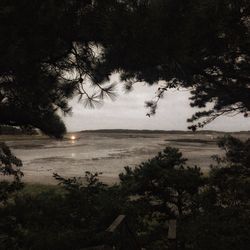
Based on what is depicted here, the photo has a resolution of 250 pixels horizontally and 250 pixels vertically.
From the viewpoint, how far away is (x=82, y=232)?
515cm

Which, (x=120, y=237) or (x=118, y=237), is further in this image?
(x=120, y=237)

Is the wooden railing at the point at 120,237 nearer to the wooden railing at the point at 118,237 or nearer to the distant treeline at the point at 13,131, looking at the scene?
the wooden railing at the point at 118,237

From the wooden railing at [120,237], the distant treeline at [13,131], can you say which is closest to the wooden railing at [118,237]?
the wooden railing at [120,237]

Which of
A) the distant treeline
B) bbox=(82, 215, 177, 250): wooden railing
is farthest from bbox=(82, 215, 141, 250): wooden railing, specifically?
the distant treeline

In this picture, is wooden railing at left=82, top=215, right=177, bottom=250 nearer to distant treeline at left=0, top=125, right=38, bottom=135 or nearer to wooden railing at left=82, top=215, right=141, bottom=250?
wooden railing at left=82, top=215, right=141, bottom=250

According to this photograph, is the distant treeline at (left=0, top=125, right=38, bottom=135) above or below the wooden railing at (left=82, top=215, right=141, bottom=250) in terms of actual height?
above

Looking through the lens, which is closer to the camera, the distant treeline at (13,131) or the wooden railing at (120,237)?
the wooden railing at (120,237)

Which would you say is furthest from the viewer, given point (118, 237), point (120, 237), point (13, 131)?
point (13, 131)

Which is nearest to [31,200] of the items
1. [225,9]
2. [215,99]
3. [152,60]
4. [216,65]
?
[152,60]

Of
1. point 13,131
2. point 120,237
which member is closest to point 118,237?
point 120,237

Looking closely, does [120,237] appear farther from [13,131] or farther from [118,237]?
[13,131]

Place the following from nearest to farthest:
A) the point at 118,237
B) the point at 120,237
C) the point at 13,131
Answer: the point at 118,237
the point at 120,237
the point at 13,131

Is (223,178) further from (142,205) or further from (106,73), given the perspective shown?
(106,73)

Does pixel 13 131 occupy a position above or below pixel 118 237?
above
